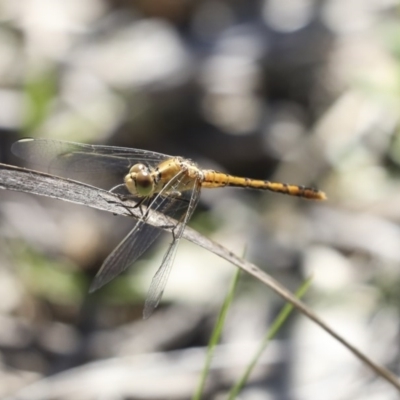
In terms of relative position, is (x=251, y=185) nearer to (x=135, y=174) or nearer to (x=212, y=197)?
(x=135, y=174)

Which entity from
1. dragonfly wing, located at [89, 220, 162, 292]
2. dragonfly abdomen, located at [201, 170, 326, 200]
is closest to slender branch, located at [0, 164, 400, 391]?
dragonfly wing, located at [89, 220, 162, 292]

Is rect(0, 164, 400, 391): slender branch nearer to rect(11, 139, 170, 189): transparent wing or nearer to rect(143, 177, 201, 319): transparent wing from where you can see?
rect(143, 177, 201, 319): transparent wing

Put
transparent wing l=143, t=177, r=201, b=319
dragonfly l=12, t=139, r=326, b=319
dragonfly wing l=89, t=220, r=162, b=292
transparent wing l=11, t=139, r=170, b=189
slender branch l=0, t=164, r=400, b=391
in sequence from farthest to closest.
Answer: transparent wing l=11, t=139, r=170, b=189 → dragonfly l=12, t=139, r=326, b=319 → dragonfly wing l=89, t=220, r=162, b=292 → transparent wing l=143, t=177, r=201, b=319 → slender branch l=0, t=164, r=400, b=391

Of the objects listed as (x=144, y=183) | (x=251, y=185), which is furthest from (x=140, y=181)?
(x=251, y=185)

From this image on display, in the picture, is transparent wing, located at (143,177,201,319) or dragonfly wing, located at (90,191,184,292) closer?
transparent wing, located at (143,177,201,319)

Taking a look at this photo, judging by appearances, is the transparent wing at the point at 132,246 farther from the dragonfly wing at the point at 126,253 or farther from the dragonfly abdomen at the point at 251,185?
the dragonfly abdomen at the point at 251,185

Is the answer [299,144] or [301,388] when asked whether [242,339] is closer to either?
[301,388]
